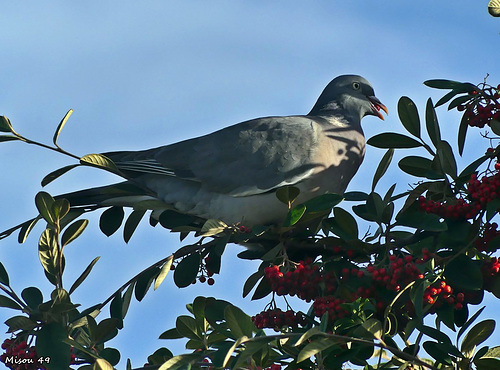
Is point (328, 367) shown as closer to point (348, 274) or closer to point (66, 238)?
point (348, 274)

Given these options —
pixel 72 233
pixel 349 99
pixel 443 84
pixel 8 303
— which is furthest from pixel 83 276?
pixel 349 99

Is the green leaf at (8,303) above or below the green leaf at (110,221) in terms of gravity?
below

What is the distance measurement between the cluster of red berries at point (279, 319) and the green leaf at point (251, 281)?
366mm

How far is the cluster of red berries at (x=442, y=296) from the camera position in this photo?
2.43 metres

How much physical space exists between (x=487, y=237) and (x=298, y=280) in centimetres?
71

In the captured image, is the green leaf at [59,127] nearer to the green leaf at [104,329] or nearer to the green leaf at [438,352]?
the green leaf at [104,329]

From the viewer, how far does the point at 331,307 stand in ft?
8.68

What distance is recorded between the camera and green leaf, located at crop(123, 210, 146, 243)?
3584 mm

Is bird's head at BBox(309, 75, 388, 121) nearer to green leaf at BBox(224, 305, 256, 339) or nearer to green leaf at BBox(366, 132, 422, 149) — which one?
green leaf at BBox(366, 132, 422, 149)

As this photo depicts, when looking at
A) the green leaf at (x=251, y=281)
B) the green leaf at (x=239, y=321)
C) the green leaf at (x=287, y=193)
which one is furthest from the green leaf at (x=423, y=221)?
the green leaf at (x=251, y=281)

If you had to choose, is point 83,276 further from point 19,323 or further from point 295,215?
point 295,215

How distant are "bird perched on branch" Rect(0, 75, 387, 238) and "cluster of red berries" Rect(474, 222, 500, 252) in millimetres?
1123

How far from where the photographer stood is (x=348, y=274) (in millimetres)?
2754

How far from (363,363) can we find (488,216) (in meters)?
0.65
